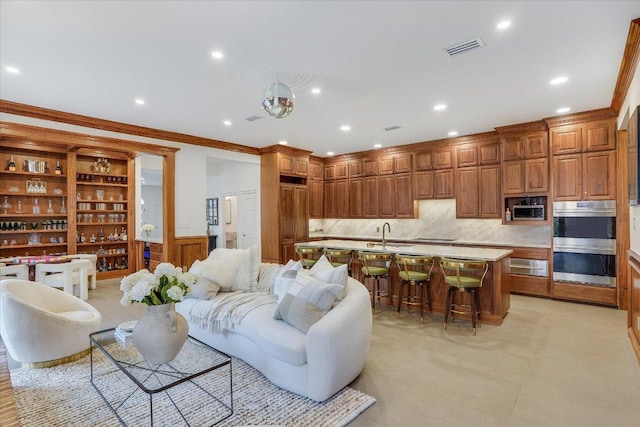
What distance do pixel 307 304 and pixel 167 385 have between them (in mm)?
1104

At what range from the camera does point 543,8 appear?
2510mm

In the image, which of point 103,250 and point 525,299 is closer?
point 525,299

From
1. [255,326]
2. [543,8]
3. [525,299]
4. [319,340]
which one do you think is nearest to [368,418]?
[319,340]

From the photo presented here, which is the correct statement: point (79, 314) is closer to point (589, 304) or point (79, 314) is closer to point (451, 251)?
point (451, 251)

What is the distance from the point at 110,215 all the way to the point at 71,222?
0.92 m

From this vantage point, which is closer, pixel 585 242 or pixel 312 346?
pixel 312 346

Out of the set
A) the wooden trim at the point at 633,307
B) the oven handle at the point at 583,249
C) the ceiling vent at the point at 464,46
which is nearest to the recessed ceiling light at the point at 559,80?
the ceiling vent at the point at 464,46

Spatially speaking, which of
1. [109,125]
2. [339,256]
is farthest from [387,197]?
[109,125]

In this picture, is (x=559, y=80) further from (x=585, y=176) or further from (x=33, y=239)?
(x=33, y=239)

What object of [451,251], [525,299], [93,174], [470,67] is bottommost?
[525,299]

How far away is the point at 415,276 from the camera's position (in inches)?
167

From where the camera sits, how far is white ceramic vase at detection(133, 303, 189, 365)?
7.31 feet

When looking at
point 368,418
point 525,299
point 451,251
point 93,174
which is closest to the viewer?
point 368,418

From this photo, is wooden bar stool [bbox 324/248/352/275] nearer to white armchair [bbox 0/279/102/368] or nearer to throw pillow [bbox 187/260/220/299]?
throw pillow [bbox 187/260/220/299]
